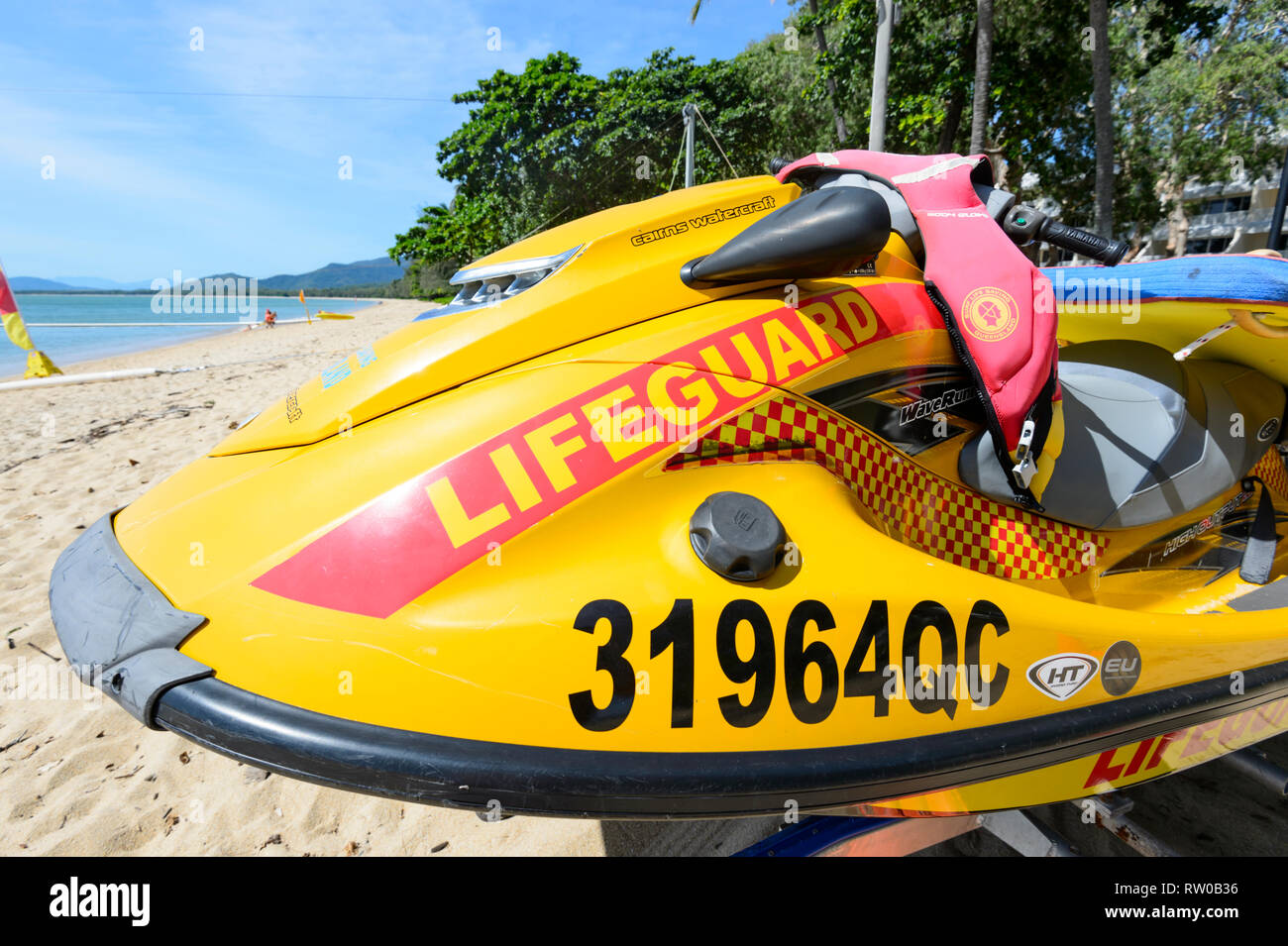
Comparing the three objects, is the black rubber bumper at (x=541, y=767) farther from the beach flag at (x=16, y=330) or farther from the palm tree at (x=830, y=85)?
the palm tree at (x=830, y=85)

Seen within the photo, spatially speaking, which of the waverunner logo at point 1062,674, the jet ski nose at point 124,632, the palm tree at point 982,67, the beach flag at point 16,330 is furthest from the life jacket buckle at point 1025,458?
the beach flag at point 16,330

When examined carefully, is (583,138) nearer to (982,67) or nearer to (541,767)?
(982,67)

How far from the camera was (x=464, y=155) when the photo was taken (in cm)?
2589

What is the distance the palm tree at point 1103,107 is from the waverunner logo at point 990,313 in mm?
9010

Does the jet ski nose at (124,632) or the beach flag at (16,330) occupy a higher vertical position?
the beach flag at (16,330)

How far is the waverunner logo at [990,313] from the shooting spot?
4.66 feet

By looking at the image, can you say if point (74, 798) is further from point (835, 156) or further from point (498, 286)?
point (835, 156)

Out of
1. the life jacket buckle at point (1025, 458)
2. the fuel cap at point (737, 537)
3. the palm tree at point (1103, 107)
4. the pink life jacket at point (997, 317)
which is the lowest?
the fuel cap at point (737, 537)

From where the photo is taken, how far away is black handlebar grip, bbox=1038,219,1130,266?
1.63m

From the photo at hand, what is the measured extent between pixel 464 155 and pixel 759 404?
94.0 feet

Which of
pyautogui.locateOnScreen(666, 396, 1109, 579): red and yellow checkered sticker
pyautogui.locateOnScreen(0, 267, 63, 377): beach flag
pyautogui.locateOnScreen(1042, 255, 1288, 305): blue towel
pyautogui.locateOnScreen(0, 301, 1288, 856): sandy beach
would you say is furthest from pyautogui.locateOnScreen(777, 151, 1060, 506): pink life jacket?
pyautogui.locateOnScreen(0, 267, 63, 377): beach flag

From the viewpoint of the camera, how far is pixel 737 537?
1075 millimetres
